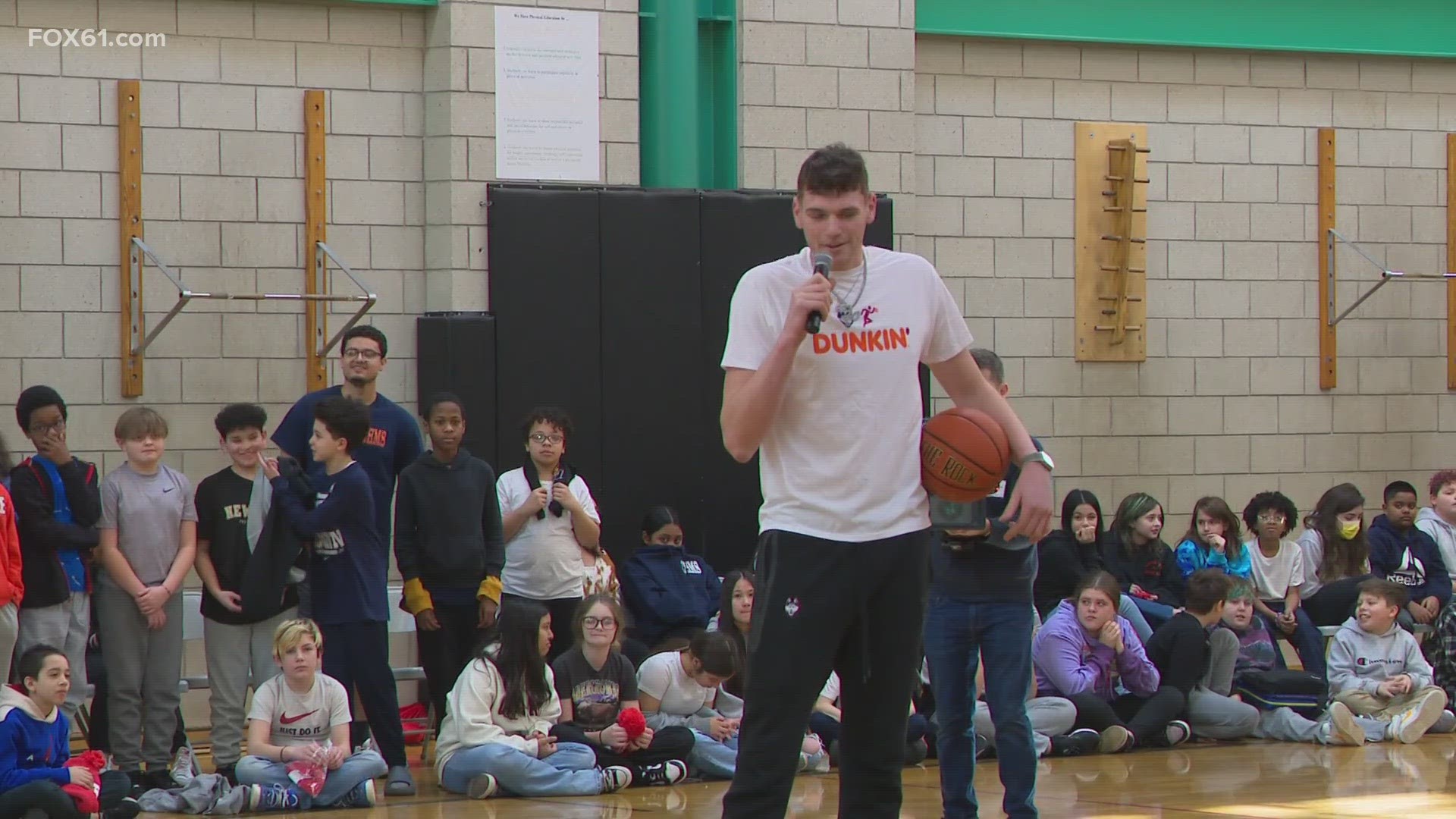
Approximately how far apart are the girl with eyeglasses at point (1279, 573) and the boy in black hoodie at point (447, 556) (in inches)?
156

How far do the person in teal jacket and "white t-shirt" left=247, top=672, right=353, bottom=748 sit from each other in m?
4.56

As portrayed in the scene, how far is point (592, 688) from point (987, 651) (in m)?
2.52

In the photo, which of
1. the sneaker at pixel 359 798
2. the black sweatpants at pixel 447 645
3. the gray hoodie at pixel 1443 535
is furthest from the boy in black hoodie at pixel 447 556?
the gray hoodie at pixel 1443 535

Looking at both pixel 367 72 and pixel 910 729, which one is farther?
pixel 367 72

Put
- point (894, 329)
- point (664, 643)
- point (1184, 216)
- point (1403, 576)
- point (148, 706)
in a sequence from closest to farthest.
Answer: point (894, 329) → point (148, 706) → point (664, 643) → point (1403, 576) → point (1184, 216)

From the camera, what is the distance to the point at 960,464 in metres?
3.79

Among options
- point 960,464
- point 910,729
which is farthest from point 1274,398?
point 960,464

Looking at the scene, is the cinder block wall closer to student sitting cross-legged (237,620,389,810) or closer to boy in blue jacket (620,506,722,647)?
boy in blue jacket (620,506,722,647)

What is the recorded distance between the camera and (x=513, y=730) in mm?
7172

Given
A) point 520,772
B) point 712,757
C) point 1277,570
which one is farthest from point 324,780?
point 1277,570

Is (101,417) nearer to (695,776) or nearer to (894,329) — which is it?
(695,776)

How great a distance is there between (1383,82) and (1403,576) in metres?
3.32

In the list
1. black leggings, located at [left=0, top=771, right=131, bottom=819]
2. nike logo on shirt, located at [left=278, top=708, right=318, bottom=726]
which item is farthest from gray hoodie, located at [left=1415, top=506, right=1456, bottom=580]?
black leggings, located at [left=0, top=771, right=131, bottom=819]

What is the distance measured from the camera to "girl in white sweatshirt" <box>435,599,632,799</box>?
23.0 ft
